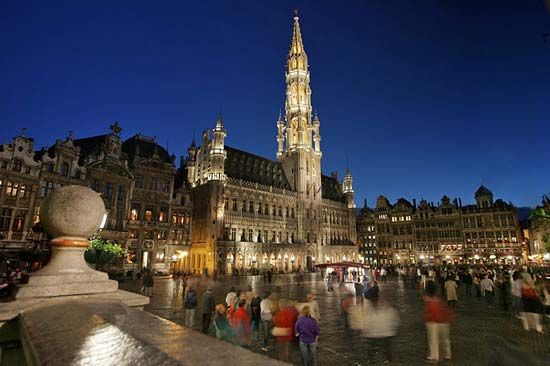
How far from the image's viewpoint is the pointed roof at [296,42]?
273 ft

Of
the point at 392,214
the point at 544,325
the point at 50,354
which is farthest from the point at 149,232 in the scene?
the point at 392,214

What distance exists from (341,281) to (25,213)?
34.6 meters

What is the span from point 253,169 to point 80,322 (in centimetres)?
6306

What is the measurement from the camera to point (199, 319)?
1498 centimetres

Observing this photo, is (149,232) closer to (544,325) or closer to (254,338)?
(254,338)

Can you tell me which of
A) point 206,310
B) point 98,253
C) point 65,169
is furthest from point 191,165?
point 206,310

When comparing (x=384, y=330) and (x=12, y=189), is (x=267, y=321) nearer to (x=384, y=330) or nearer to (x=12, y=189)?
(x=384, y=330)

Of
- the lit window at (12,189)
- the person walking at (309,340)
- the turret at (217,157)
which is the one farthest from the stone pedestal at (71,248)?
the turret at (217,157)

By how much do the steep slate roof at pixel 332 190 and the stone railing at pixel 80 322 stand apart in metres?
76.7

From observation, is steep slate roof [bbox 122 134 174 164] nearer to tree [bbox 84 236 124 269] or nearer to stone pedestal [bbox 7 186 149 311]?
tree [bbox 84 236 124 269]

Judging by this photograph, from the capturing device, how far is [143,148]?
49688 mm

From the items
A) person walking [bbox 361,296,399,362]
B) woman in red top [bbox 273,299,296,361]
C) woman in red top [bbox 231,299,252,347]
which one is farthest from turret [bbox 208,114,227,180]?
woman in red top [bbox 273,299,296,361]

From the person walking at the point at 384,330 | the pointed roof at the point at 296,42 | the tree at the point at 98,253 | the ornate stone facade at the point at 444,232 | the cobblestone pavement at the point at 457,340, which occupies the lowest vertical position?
the cobblestone pavement at the point at 457,340

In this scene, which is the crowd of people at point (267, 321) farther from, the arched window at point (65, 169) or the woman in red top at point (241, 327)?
the arched window at point (65, 169)
